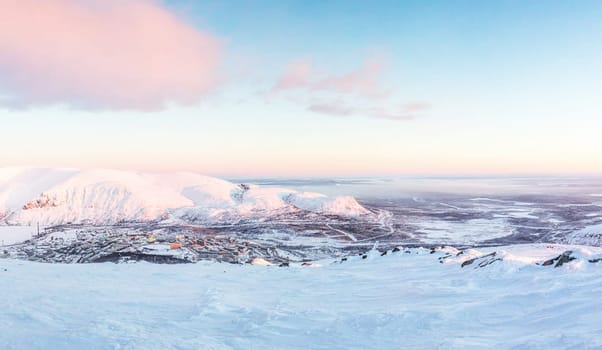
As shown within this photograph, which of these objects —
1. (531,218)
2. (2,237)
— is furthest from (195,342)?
(531,218)

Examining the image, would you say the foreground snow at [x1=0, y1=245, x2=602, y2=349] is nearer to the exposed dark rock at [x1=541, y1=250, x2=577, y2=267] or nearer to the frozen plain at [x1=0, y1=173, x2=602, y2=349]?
the frozen plain at [x1=0, y1=173, x2=602, y2=349]

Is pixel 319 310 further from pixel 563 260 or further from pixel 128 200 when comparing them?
pixel 128 200

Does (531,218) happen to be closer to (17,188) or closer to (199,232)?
(199,232)

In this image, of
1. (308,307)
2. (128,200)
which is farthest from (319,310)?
(128,200)

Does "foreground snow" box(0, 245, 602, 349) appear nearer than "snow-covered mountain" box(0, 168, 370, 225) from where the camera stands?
Yes

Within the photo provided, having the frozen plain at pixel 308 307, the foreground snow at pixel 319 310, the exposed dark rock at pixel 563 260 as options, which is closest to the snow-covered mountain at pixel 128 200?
the frozen plain at pixel 308 307

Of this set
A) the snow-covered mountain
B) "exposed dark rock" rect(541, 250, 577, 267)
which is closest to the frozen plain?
"exposed dark rock" rect(541, 250, 577, 267)
